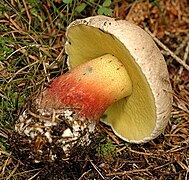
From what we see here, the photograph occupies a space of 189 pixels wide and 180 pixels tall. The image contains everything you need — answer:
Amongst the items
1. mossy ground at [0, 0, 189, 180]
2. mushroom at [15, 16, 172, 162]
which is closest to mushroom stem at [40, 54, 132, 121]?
mushroom at [15, 16, 172, 162]

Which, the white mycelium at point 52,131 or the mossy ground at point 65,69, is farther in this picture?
the mossy ground at point 65,69

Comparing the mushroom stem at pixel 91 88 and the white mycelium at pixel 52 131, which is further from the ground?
the mushroom stem at pixel 91 88

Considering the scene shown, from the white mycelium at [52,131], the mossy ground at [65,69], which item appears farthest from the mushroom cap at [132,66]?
the white mycelium at [52,131]

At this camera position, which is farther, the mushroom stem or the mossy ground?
the mossy ground

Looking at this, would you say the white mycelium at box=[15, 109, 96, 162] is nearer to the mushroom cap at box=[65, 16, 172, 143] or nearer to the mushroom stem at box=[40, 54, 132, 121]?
the mushroom stem at box=[40, 54, 132, 121]

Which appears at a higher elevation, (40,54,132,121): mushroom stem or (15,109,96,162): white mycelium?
(40,54,132,121): mushroom stem

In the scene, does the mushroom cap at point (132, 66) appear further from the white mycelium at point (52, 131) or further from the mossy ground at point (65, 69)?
the white mycelium at point (52, 131)

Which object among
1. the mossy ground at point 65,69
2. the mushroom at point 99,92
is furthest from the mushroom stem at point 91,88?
the mossy ground at point 65,69

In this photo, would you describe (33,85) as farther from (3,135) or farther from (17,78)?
(3,135)
